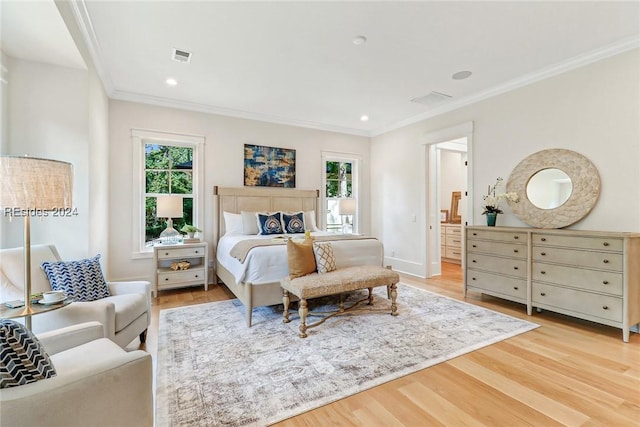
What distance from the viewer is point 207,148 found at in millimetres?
4566

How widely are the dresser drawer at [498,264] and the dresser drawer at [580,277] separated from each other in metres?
0.13

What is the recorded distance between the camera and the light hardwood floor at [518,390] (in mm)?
1623

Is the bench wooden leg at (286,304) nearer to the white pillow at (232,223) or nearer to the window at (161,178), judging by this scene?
the white pillow at (232,223)

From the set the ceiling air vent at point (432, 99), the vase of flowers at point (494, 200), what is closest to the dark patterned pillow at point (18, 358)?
the vase of flowers at point (494, 200)

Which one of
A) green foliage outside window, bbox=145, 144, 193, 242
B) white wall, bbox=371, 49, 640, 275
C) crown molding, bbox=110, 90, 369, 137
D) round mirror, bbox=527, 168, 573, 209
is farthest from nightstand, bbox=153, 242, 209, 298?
round mirror, bbox=527, 168, 573, 209

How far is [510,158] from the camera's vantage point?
3.71m

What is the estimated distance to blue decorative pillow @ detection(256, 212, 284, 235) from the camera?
431 cm

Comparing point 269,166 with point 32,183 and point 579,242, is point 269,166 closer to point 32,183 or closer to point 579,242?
point 32,183

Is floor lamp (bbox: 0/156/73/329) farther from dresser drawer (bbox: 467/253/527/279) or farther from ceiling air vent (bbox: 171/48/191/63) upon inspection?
dresser drawer (bbox: 467/253/527/279)

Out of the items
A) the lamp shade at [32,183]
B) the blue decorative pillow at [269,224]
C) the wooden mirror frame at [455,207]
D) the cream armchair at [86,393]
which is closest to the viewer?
the cream armchair at [86,393]

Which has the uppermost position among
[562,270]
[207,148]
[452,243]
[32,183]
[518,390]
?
[207,148]

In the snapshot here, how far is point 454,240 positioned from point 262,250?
16.5 feet

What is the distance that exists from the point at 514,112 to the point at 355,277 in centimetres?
290

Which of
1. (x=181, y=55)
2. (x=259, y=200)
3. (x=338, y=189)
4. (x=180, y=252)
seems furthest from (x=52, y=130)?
(x=338, y=189)
